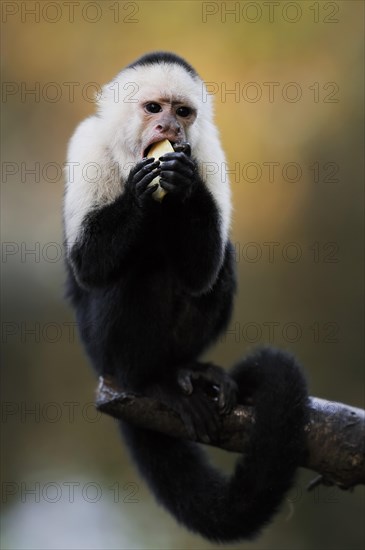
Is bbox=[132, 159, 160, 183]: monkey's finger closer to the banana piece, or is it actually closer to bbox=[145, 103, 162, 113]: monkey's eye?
the banana piece

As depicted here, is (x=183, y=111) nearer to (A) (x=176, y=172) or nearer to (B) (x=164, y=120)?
(B) (x=164, y=120)

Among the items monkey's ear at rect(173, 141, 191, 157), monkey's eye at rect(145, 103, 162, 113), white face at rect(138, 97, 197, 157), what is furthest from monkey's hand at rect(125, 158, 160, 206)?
monkey's eye at rect(145, 103, 162, 113)

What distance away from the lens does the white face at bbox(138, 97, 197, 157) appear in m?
3.60

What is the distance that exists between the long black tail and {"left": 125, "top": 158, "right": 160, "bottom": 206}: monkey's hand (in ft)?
2.94

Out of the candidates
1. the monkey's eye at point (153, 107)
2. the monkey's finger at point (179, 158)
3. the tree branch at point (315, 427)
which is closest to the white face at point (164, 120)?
the monkey's eye at point (153, 107)

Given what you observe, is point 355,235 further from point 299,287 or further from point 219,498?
point 219,498

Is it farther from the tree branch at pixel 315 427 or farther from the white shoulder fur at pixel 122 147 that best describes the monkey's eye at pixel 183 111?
the tree branch at pixel 315 427

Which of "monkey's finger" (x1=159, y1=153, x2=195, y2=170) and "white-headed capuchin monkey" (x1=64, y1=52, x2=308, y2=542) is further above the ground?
"monkey's finger" (x1=159, y1=153, x2=195, y2=170)

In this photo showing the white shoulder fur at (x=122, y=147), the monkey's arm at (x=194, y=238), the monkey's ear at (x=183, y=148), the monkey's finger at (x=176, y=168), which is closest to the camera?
the monkey's finger at (x=176, y=168)

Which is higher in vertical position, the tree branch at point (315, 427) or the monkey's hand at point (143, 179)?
the monkey's hand at point (143, 179)

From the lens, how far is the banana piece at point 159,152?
341 centimetres

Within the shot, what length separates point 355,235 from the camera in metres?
6.61

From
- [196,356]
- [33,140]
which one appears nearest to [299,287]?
[33,140]

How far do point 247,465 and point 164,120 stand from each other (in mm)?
1558
